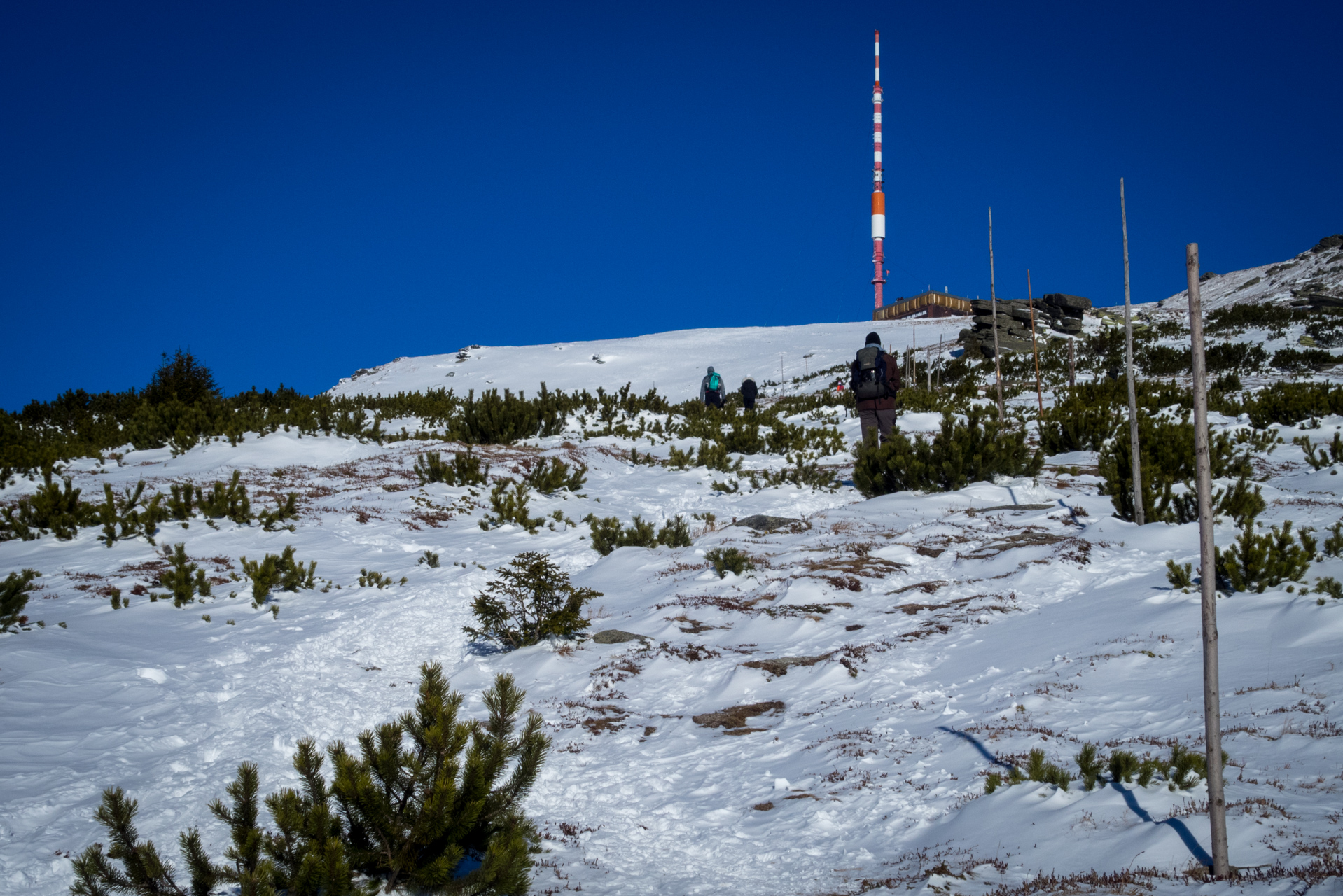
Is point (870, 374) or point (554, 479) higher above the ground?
point (870, 374)

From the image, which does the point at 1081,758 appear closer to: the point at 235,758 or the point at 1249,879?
the point at 1249,879

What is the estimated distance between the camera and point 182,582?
21.4 feet

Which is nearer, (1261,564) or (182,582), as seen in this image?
(1261,564)

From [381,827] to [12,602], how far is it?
4.42m

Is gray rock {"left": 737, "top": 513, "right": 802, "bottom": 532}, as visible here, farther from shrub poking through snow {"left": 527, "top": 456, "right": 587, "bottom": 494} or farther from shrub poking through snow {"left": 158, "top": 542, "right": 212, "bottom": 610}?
shrub poking through snow {"left": 158, "top": 542, "right": 212, "bottom": 610}

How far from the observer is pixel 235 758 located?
4.02m

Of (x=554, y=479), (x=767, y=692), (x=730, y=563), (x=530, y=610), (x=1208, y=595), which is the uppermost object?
(x=554, y=479)

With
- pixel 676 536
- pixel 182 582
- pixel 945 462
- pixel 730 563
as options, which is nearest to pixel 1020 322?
pixel 945 462

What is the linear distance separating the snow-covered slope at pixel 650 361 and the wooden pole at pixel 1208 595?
84.3ft

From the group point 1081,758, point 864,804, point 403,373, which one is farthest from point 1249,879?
point 403,373

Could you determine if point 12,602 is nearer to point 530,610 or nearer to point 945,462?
point 530,610

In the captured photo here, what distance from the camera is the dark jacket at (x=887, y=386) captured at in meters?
11.8

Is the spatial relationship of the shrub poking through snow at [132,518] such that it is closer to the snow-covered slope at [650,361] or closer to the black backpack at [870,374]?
the black backpack at [870,374]

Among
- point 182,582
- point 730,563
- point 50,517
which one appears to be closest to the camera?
point 182,582
